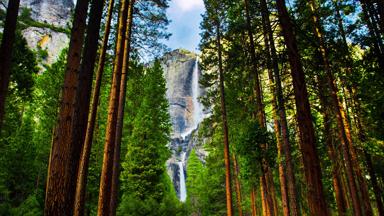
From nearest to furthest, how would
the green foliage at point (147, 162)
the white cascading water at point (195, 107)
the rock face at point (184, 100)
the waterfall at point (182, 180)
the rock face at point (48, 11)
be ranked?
the green foliage at point (147, 162) < the waterfall at point (182, 180) < the rock face at point (48, 11) < the rock face at point (184, 100) < the white cascading water at point (195, 107)

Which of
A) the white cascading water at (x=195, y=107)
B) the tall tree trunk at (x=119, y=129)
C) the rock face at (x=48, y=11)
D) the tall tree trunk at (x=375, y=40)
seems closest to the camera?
the tall tree trunk at (x=119, y=129)

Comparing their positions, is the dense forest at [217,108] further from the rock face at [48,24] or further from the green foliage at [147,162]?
the rock face at [48,24]

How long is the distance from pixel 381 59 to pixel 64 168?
484 inches

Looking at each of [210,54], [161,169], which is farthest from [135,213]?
[210,54]

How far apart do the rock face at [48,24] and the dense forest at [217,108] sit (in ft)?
170

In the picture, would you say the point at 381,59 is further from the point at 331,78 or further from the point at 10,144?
the point at 10,144

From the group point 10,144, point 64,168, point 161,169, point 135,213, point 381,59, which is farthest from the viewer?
point 10,144

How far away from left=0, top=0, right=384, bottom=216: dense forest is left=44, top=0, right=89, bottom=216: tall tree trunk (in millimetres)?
19

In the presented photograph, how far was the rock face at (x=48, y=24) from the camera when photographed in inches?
2552

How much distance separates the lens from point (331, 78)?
11.8 meters

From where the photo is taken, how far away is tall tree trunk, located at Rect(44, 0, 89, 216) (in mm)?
4656

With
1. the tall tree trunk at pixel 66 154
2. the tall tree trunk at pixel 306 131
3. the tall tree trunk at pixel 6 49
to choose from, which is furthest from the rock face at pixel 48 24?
the tall tree trunk at pixel 306 131

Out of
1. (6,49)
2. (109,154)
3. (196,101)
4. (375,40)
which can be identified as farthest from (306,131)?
(196,101)

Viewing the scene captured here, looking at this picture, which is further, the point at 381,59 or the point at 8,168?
the point at 8,168
